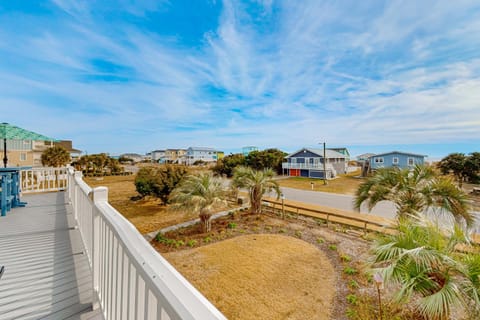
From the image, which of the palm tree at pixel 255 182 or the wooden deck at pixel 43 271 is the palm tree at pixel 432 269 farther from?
the palm tree at pixel 255 182

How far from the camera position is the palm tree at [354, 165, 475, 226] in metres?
4.77

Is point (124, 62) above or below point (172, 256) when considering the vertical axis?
above

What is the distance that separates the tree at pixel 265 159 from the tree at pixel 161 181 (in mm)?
17176

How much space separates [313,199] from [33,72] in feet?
48.9

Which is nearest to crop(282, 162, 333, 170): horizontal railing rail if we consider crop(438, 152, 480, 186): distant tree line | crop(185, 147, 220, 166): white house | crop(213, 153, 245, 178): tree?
crop(213, 153, 245, 178): tree

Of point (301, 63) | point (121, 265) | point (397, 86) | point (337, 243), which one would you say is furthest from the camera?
point (397, 86)

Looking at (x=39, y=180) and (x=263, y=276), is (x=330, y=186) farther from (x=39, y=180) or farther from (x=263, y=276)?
(x=39, y=180)

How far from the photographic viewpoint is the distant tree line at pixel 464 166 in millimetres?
17891

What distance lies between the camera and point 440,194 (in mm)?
4918

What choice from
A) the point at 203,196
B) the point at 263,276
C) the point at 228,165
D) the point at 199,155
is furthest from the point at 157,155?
the point at 263,276

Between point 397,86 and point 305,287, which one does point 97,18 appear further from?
point 397,86

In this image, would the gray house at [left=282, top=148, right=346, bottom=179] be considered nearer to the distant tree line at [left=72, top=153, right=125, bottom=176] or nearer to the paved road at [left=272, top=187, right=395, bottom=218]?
the paved road at [left=272, top=187, right=395, bottom=218]

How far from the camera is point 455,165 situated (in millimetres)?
18562

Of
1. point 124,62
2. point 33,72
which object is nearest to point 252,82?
point 124,62
